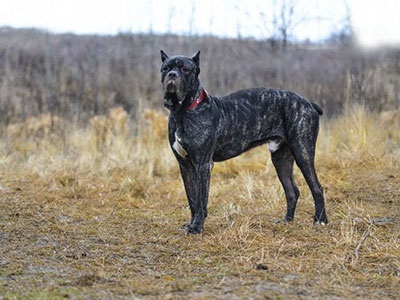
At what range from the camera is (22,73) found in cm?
2283

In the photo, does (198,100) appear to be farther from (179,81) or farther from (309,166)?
A: (309,166)

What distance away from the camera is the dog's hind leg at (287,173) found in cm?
675

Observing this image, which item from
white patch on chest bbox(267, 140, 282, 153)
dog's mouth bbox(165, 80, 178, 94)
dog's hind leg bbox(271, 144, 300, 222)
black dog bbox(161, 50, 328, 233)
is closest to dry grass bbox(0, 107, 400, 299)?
dog's hind leg bbox(271, 144, 300, 222)

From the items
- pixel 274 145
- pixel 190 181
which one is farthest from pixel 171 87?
pixel 274 145

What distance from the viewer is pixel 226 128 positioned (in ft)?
20.4

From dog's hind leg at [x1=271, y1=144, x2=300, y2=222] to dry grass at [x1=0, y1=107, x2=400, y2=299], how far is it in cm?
20

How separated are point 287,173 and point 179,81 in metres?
1.74

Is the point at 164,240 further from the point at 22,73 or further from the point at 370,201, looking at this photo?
the point at 22,73

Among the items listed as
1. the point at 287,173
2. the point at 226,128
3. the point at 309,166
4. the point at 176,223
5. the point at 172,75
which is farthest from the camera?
the point at 287,173

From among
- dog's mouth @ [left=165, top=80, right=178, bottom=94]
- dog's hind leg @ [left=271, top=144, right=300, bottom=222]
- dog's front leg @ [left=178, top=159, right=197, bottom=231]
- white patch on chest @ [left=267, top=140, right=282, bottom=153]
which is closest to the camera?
dog's mouth @ [left=165, top=80, right=178, bottom=94]

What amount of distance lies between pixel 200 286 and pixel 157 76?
18531 mm

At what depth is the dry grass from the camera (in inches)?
168

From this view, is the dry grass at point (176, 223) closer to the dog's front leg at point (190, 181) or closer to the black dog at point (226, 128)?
the dog's front leg at point (190, 181)

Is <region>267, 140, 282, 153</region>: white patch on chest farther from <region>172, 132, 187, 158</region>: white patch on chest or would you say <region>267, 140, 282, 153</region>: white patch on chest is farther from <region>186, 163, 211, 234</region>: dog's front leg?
<region>172, 132, 187, 158</region>: white patch on chest
